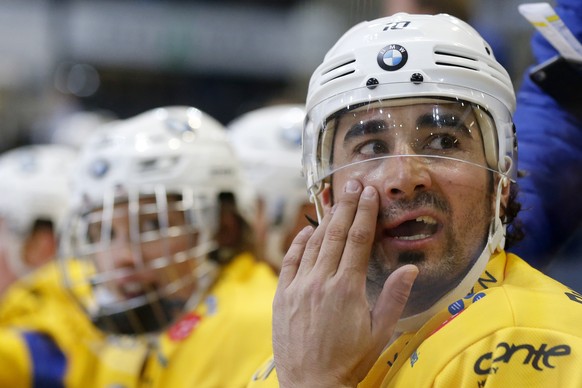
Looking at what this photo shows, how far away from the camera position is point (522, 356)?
1.05 metres

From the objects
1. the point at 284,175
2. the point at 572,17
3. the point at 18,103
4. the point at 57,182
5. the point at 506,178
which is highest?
the point at 572,17

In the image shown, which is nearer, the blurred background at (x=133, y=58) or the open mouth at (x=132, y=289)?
the open mouth at (x=132, y=289)

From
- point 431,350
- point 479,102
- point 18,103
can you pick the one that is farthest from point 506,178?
point 18,103

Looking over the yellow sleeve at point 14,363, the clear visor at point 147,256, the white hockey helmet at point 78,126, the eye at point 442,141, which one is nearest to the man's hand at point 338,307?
the eye at point 442,141

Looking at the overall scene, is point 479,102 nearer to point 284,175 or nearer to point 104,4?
point 284,175

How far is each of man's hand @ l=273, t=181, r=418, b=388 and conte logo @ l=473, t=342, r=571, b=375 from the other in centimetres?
13

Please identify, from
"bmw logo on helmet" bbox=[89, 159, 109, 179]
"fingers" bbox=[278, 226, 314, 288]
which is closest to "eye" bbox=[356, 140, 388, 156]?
"fingers" bbox=[278, 226, 314, 288]

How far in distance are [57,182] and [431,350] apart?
2091mm

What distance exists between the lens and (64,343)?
2.41 metres

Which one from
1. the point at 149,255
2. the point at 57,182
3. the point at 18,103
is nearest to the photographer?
the point at 149,255

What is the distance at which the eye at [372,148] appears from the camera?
48.5 inches

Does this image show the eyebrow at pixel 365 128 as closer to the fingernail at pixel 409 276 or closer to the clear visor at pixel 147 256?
the fingernail at pixel 409 276

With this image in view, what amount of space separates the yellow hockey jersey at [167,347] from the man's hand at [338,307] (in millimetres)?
625

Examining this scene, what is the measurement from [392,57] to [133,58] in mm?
5170
